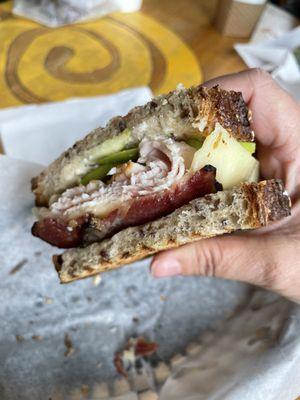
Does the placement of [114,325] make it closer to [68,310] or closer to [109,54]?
[68,310]

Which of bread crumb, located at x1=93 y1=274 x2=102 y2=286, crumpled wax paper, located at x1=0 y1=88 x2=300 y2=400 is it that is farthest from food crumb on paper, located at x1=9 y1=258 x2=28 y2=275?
bread crumb, located at x1=93 y1=274 x2=102 y2=286

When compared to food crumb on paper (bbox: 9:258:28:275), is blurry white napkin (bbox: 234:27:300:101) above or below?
above

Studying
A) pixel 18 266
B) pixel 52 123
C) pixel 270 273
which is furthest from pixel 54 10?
pixel 270 273

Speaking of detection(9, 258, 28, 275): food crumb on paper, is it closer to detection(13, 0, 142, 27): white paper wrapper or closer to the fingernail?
the fingernail

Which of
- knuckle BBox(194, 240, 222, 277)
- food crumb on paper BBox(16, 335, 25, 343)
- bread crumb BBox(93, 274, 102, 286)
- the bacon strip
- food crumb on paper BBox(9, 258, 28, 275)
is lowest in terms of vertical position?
food crumb on paper BBox(16, 335, 25, 343)

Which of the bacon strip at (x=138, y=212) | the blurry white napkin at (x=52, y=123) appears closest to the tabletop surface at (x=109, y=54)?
the blurry white napkin at (x=52, y=123)

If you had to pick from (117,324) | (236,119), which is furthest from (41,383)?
(236,119)

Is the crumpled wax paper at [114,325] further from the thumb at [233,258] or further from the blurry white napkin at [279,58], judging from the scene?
the blurry white napkin at [279,58]
